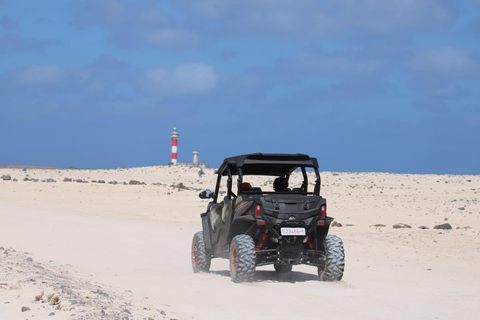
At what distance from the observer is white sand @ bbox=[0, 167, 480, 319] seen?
28.6 feet

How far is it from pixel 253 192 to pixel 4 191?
95.4 ft

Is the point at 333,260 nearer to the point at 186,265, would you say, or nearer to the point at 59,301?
the point at 186,265

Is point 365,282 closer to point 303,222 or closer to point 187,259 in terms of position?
point 303,222

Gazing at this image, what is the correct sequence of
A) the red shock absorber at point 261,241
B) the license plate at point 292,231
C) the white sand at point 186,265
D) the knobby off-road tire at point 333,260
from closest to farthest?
the white sand at point 186,265
the license plate at point 292,231
the red shock absorber at point 261,241
the knobby off-road tire at point 333,260

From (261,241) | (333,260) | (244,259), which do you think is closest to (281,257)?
(261,241)

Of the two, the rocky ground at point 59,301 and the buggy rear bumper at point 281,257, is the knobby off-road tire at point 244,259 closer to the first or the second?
the buggy rear bumper at point 281,257

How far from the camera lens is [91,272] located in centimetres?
1304

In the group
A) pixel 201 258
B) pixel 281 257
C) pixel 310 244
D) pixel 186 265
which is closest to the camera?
pixel 281 257

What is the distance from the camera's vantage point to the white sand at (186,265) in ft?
28.6

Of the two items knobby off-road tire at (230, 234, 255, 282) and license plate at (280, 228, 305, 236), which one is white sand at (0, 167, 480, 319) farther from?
license plate at (280, 228, 305, 236)

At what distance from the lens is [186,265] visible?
15297 mm

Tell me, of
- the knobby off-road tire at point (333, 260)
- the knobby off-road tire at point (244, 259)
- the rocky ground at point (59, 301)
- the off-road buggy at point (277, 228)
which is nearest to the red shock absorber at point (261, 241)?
the off-road buggy at point (277, 228)

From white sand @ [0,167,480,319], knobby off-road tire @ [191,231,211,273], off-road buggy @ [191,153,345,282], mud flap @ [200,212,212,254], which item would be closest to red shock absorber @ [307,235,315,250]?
off-road buggy @ [191,153,345,282]

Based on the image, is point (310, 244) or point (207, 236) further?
point (207, 236)
